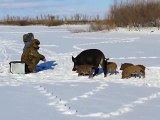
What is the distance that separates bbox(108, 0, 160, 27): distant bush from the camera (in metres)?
39.8

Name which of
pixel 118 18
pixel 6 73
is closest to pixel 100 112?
pixel 6 73

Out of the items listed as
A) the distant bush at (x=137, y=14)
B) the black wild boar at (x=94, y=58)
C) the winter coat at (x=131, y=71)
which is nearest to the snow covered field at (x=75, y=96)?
the winter coat at (x=131, y=71)

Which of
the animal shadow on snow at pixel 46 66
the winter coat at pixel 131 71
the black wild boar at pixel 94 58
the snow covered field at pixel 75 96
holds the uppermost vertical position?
the black wild boar at pixel 94 58

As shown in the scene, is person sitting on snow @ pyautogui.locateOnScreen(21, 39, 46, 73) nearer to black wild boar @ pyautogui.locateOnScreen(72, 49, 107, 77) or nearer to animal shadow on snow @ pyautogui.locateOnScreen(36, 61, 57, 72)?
animal shadow on snow @ pyautogui.locateOnScreen(36, 61, 57, 72)

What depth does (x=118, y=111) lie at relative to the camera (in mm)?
7109

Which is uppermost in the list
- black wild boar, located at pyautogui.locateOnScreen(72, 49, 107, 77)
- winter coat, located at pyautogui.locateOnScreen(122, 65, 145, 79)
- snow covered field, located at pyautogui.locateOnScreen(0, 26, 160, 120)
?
black wild boar, located at pyautogui.locateOnScreen(72, 49, 107, 77)

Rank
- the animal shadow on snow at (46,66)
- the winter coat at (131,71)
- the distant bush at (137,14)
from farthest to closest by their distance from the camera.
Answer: the distant bush at (137,14) < the animal shadow on snow at (46,66) < the winter coat at (131,71)

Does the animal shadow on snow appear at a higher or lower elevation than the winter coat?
lower

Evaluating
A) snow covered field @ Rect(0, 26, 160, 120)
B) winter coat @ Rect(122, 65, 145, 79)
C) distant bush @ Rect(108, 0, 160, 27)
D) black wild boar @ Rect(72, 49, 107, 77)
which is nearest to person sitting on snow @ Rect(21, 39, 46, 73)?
snow covered field @ Rect(0, 26, 160, 120)

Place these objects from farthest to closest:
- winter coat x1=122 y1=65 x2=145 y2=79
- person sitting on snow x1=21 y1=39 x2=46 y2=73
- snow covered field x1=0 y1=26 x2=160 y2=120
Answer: person sitting on snow x1=21 y1=39 x2=46 y2=73, winter coat x1=122 y1=65 x2=145 y2=79, snow covered field x1=0 y1=26 x2=160 y2=120

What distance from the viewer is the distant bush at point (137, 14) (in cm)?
3975

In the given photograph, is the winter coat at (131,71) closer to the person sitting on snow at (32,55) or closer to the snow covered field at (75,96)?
the snow covered field at (75,96)

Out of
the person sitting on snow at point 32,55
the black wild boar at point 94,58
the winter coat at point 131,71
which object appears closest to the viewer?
the winter coat at point 131,71

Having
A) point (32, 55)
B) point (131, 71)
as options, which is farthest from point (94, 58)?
point (32, 55)
